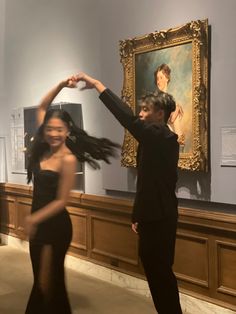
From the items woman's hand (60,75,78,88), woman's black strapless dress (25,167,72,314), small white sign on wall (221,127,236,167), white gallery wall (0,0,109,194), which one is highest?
white gallery wall (0,0,109,194)

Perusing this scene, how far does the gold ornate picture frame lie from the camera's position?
9.48 feet

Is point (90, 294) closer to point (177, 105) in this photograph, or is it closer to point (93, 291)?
point (93, 291)

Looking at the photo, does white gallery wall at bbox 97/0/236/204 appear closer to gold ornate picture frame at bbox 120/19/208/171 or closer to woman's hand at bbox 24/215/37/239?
gold ornate picture frame at bbox 120/19/208/171

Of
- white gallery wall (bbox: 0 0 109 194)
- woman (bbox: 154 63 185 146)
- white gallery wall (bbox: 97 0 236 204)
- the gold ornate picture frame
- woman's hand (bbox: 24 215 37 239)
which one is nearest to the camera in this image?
woman's hand (bbox: 24 215 37 239)

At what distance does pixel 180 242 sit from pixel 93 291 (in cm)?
83

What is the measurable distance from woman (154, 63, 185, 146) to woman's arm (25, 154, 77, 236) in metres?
1.65

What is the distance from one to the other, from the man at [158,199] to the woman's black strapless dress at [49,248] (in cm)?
76

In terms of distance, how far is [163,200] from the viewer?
7.52 feet

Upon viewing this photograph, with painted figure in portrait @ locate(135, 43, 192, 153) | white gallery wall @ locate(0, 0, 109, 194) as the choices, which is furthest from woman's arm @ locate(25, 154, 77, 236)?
white gallery wall @ locate(0, 0, 109, 194)

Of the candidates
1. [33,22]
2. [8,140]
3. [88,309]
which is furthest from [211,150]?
[8,140]

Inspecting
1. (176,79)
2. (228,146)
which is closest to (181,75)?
(176,79)

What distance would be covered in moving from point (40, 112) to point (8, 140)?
140 inches

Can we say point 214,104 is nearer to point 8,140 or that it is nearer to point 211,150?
point 211,150

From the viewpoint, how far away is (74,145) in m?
1.57
